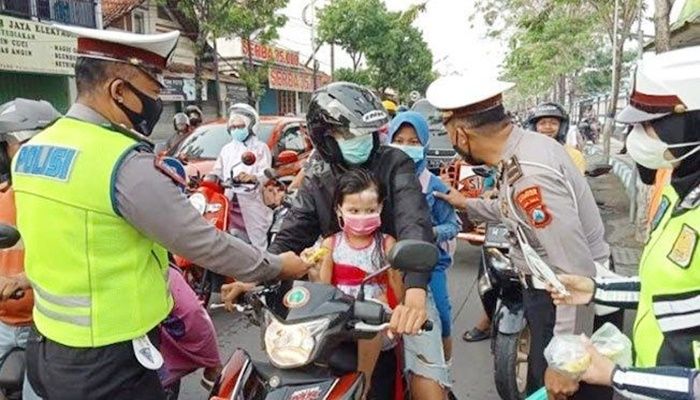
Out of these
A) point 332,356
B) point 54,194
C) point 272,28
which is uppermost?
point 272,28

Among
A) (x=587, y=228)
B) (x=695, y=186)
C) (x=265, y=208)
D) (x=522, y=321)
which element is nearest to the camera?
(x=695, y=186)

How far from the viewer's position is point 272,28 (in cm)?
1753

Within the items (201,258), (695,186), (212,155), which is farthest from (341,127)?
(212,155)

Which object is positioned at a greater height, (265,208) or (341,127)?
(341,127)

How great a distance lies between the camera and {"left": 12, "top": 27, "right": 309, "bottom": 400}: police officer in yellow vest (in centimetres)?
164

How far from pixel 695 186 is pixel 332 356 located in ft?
3.55

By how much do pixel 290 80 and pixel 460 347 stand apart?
25.3 meters

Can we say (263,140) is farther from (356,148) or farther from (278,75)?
(278,75)

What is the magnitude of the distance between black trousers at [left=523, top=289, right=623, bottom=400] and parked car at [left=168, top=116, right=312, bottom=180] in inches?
178

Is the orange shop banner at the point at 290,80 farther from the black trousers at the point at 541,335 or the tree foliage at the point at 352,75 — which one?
the black trousers at the point at 541,335

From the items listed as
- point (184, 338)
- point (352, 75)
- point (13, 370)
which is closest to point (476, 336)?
point (184, 338)

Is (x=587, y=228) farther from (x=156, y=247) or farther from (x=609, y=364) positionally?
(x=156, y=247)

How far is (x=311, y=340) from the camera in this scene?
171 cm

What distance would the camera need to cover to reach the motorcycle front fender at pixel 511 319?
330 centimetres
